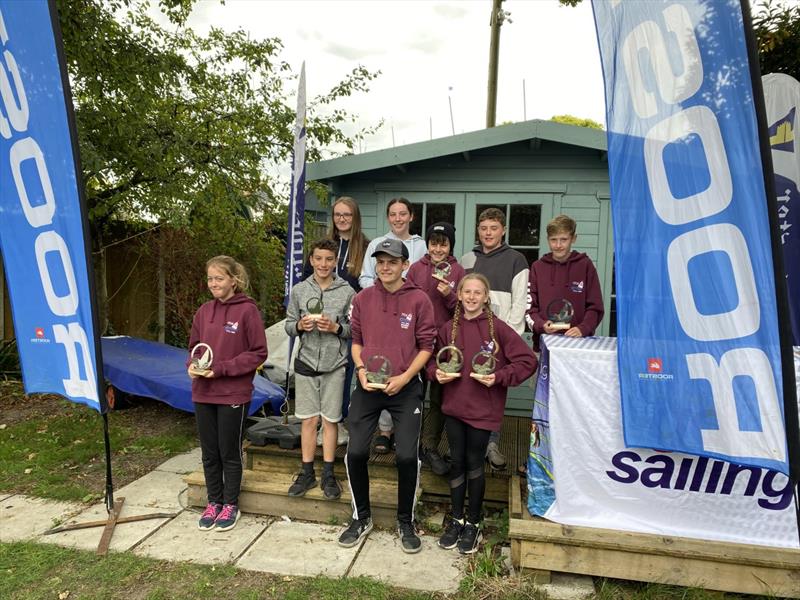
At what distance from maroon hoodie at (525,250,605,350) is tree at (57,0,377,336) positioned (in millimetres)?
4237

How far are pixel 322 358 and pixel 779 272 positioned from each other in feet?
7.95

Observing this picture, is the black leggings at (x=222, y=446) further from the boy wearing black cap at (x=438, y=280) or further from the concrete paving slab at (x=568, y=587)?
the concrete paving slab at (x=568, y=587)

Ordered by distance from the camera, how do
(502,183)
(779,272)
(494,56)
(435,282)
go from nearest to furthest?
(779,272), (435,282), (502,183), (494,56)

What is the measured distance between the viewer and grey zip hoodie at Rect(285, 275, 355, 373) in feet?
10.9

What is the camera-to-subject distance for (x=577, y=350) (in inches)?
109

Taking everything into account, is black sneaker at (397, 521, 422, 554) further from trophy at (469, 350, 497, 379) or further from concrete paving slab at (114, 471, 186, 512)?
concrete paving slab at (114, 471, 186, 512)

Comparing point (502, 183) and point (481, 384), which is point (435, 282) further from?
point (502, 183)

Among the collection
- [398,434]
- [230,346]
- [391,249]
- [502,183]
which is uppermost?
[502,183]

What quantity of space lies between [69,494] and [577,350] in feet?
12.3

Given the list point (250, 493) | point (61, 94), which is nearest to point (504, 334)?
point (250, 493)

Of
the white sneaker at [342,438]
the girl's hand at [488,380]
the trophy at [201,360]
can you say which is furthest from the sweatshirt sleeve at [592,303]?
the trophy at [201,360]

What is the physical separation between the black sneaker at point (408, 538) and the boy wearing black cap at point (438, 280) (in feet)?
1.47

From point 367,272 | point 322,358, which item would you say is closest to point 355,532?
point 322,358

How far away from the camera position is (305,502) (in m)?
3.43
